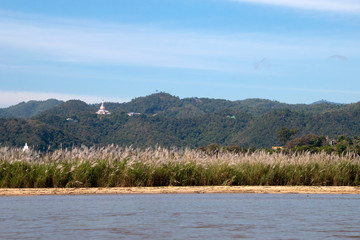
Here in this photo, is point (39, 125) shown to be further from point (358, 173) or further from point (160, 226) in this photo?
point (160, 226)

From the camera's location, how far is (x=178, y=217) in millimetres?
11555

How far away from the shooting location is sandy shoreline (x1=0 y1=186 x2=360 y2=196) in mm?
17859

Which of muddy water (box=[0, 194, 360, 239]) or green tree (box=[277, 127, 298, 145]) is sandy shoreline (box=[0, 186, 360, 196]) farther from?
green tree (box=[277, 127, 298, 145])

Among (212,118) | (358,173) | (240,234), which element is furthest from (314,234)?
(212,118)

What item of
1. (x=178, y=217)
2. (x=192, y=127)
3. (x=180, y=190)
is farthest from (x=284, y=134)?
(x=178, y=217)

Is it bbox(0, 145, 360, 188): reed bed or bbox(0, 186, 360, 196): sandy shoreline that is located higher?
bbox(0, 145, 360, 188): reed bed

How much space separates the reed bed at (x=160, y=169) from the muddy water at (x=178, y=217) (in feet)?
8.63

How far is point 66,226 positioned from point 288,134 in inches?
4431

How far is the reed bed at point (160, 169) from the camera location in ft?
62.6

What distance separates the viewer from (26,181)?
18969 millimetres

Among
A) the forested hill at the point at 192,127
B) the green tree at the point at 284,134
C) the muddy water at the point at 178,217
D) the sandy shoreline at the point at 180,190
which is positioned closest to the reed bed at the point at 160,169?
the sandy shoreline at the point at 180,190

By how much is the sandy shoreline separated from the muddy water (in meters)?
1.33

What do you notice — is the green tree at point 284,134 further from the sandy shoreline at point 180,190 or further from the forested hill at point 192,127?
the sandy shoreline at point 180,190

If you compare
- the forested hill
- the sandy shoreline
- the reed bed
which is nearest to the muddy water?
the sandy shoreline
